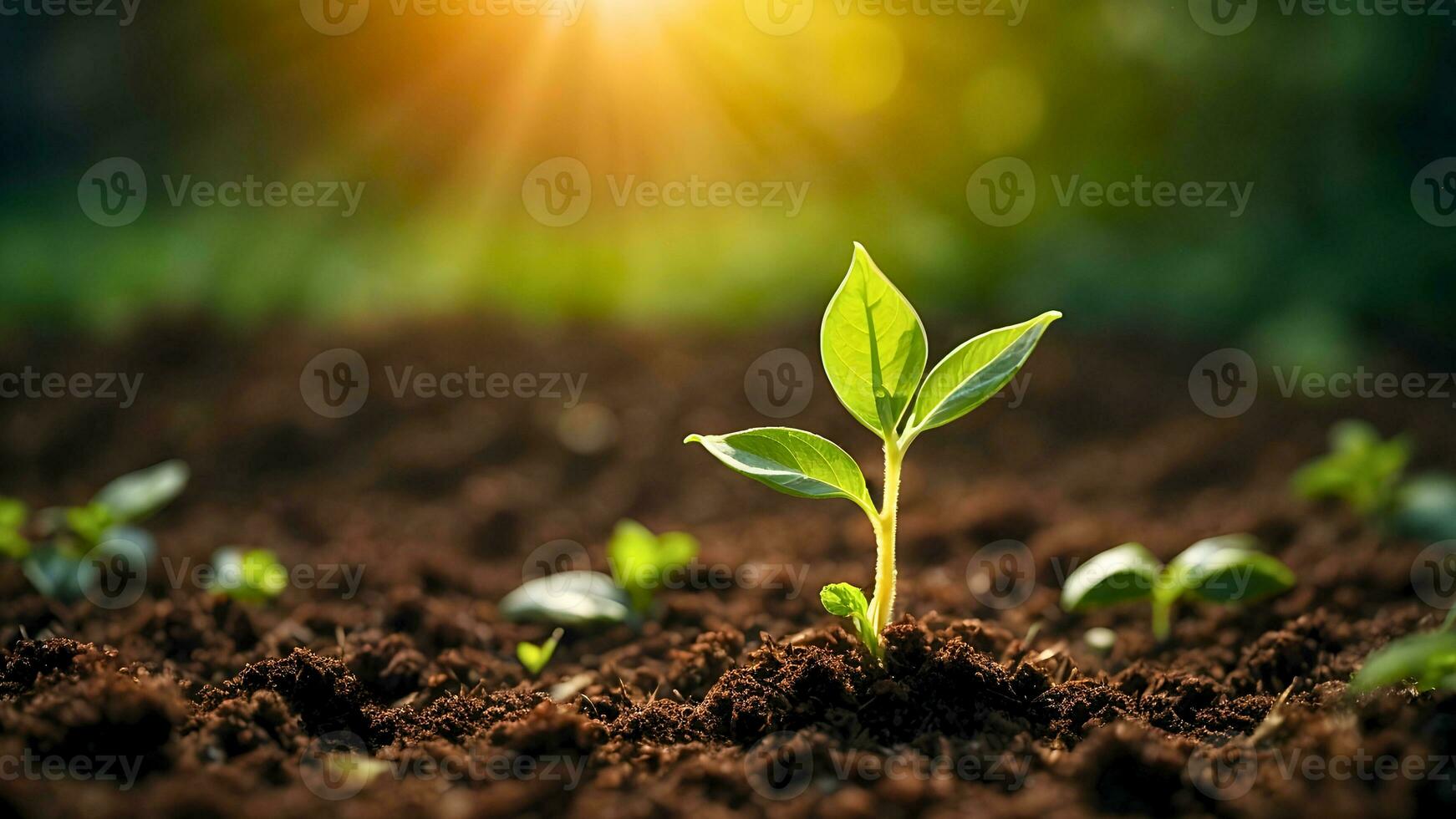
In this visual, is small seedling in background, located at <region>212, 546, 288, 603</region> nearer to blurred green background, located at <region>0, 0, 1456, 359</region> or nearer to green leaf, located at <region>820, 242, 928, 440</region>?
green leaf, located at <region>820, 242, 928, 440</region>

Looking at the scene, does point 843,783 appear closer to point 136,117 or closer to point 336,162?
point 336,162

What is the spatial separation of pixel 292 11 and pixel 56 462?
4.49 meters

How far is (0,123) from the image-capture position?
23.4 ft

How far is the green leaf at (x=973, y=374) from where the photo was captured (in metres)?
1.35

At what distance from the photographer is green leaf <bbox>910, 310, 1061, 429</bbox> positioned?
1.35m

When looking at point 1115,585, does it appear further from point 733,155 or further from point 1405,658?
point 733,155

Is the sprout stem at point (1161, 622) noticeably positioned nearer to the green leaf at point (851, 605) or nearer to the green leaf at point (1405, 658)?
the green leaf at point (1405, 658)

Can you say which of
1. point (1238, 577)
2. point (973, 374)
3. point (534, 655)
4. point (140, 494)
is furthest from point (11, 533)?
point (1238, 577)

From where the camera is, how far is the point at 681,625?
1.97 metres

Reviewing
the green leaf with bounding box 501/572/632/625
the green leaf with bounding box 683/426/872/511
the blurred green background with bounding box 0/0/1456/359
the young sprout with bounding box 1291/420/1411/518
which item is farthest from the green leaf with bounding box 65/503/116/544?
the young sprout with bounding box 1291/420/1411/518

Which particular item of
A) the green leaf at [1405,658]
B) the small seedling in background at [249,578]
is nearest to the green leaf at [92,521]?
the small seedling in background at [249,578]

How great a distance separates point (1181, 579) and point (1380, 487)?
92cm

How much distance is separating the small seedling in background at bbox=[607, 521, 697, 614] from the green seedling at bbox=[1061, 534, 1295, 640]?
0.73 metres

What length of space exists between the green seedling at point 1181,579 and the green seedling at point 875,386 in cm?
50
